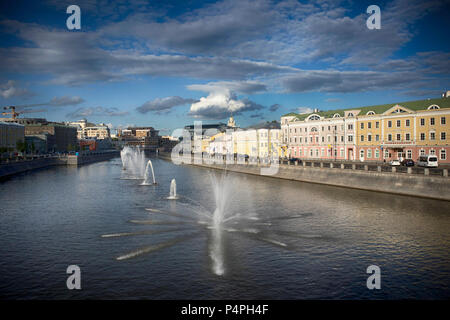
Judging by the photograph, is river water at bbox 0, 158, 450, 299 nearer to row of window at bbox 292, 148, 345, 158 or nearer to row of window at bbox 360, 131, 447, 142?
row of window at bbox 360, 131, 447, 142

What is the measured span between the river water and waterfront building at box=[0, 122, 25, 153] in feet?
401

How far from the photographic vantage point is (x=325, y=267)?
19719mm

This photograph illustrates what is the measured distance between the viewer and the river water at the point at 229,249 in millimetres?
16984

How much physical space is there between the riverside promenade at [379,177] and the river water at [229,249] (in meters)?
1.84

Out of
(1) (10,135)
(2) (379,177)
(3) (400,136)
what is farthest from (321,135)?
(1) (10,135)

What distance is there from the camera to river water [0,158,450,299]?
17.0m

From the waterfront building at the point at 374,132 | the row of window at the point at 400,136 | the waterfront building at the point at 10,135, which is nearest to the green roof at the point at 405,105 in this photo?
the waterfront building at the point at 374,132

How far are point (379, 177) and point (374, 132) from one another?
35.4 m

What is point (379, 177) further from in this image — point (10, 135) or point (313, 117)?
point (10, 135)

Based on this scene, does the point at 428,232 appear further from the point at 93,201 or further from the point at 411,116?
the point at 411,116

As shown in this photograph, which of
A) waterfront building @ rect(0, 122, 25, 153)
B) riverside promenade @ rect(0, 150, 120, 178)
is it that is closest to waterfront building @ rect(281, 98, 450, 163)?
riverside promenade @ rect(0, 150, 120, 178)

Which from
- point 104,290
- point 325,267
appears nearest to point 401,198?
point 325,267

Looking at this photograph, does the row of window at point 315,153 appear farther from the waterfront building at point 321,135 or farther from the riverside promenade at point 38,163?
the riverside promenade at point 38,163

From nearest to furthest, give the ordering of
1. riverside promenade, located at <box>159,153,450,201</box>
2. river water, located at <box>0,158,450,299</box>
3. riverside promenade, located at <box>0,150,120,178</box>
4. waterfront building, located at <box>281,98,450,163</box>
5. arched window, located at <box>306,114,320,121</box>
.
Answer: river water, located at <box>0,158,450,299</box> < riverside promenade, located at <box>159,153,450,201</box> < waterfront building, located at <box>281,98,450,163</box> < riverside promenade, located at <box>0,150,120,178</box> < arched window, located at <box>306,114,320,121</box>
